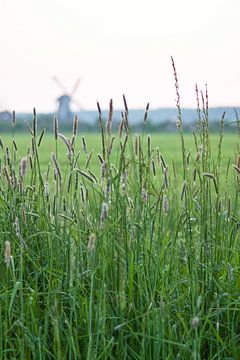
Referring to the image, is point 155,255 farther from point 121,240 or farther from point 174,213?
point 174,213

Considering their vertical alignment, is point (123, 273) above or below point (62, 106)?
below

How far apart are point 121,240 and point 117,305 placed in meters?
0.28

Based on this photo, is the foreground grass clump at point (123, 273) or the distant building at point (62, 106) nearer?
the foreground grass clump at point (123, 273)

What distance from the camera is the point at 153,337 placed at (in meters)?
2.46

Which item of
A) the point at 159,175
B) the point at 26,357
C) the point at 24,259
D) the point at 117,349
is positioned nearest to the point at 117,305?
the point at 117,349

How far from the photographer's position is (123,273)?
2.75 m

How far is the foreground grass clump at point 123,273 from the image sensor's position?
262 cm

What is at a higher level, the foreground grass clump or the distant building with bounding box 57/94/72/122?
the distant building with bounding box 57/94/72/122

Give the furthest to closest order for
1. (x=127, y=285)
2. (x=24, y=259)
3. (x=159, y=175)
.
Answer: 1. (x=159, y=175)
2. (x=24, y=259)
3. (x=127, y=285)

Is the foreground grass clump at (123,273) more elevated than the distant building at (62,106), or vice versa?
the distant building at (62,106)

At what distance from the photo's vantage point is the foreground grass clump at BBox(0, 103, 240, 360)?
8.61 feet

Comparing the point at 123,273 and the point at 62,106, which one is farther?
the point at 62,106

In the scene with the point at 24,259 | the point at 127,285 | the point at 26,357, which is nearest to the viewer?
the point at 26,357

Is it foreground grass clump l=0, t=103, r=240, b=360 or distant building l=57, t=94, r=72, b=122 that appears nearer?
foreground grass clump l=0, t=103, r=240, b=360
